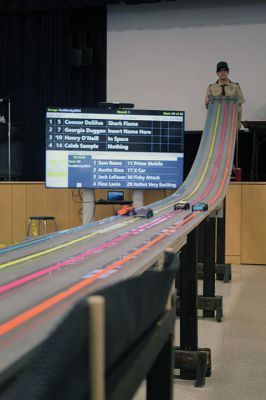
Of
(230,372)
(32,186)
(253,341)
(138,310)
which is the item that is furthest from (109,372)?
(32,186)

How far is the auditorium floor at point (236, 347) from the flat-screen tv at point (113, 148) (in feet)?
4.12

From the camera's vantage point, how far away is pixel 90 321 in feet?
1.78

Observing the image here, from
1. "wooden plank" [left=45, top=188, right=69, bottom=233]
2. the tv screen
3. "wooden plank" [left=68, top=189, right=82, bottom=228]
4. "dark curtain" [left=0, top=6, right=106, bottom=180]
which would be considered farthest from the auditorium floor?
"dark curtain" [left=0, top=6, right=106, bottom=180]

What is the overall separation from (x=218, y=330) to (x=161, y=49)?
188 inches

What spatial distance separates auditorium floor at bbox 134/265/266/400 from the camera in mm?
2166

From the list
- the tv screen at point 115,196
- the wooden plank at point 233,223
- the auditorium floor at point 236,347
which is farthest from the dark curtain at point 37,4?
the auditorium floor at point 236,347

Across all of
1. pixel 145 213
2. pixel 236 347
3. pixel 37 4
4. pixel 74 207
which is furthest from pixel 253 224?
pixel 37 4

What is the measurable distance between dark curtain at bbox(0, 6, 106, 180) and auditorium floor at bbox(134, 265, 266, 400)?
3.97 meters

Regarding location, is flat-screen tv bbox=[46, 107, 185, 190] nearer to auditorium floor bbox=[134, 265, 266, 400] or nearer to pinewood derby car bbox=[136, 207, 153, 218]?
auditorium floor bbox=[134, 265, 266, 400]

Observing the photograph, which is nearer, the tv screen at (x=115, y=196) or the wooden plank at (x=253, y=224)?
the wooden plank at (x=253, y=224)

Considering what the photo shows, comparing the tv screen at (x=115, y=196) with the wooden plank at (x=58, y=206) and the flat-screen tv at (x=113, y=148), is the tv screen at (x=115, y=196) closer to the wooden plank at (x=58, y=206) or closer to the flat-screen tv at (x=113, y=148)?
the flat-screen tv at (x=113, y=148)

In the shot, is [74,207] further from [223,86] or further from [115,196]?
[223,86]

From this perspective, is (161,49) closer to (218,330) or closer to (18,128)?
(18,128)

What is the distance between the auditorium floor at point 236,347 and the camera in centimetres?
217
